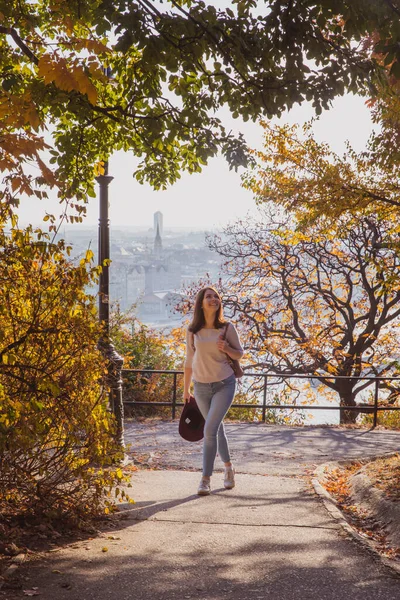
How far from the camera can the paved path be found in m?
4.48

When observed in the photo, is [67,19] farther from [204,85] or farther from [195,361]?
[195,361]

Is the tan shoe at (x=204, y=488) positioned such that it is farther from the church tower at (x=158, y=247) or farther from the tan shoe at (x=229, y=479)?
the church tower at (x=158, y=247)

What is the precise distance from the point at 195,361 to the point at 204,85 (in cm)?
308

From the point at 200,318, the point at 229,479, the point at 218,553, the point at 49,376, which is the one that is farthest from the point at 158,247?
the point at 218,553

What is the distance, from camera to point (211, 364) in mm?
Result: 7320

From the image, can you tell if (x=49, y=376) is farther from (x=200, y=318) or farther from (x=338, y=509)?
(x=338, y=509)

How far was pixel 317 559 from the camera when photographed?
207 inches

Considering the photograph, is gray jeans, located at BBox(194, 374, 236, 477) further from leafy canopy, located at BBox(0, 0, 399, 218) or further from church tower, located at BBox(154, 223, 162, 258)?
church tower, located at BBox(154, 223, 162, 258)

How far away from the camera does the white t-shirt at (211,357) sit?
7312 millimetres

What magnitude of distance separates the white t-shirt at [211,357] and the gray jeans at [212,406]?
77 millimetres

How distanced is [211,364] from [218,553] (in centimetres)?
236

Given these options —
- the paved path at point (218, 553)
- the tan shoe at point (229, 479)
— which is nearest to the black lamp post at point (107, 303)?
the paved path at point (218, 553)

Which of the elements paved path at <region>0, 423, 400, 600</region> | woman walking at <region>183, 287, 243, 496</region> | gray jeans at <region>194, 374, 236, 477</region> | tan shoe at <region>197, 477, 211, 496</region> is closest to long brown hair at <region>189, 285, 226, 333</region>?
woman walking at <region>183, 287, 243, 496</region>

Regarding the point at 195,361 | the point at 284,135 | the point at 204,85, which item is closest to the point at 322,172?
the point at 284,135
